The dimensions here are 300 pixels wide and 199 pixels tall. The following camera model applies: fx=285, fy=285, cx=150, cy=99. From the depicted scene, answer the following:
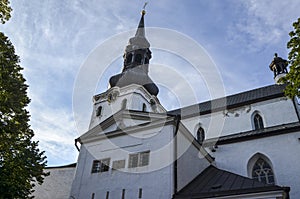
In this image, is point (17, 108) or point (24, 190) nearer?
point (24, 190)

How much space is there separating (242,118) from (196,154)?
618cm

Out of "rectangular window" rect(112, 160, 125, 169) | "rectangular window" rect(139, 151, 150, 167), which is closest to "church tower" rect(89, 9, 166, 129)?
"rectangular window" rect(112, 160, 125, 169)

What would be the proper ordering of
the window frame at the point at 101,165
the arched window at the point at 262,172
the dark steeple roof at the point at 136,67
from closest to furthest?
the window frame at the point at 101,165 < the arched window at the point at 262,172 < the dark steeple roof at the point at 136,67

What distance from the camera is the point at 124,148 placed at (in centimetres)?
1322

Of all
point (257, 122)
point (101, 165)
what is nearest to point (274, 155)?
point (257, 122)

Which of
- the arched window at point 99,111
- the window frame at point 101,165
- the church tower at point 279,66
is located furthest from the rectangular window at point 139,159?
the church tower at point 279,66

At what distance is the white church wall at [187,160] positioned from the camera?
1188cm

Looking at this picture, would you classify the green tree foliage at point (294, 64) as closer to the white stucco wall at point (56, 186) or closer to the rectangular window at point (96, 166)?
the rectangular window at point (96, 166)

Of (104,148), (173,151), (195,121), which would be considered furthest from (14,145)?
(195,121)

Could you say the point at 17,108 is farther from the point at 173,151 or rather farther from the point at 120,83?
the point at 120,83

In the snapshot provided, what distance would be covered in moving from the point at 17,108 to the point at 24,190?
3218mm

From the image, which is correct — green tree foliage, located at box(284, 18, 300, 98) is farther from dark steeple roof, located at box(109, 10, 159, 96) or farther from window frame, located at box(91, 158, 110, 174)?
dark steeple roof, located at box(109, 10, 159, 96)

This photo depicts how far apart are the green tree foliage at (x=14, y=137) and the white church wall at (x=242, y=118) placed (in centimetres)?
1121

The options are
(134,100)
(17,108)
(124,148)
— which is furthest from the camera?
(134,100)
